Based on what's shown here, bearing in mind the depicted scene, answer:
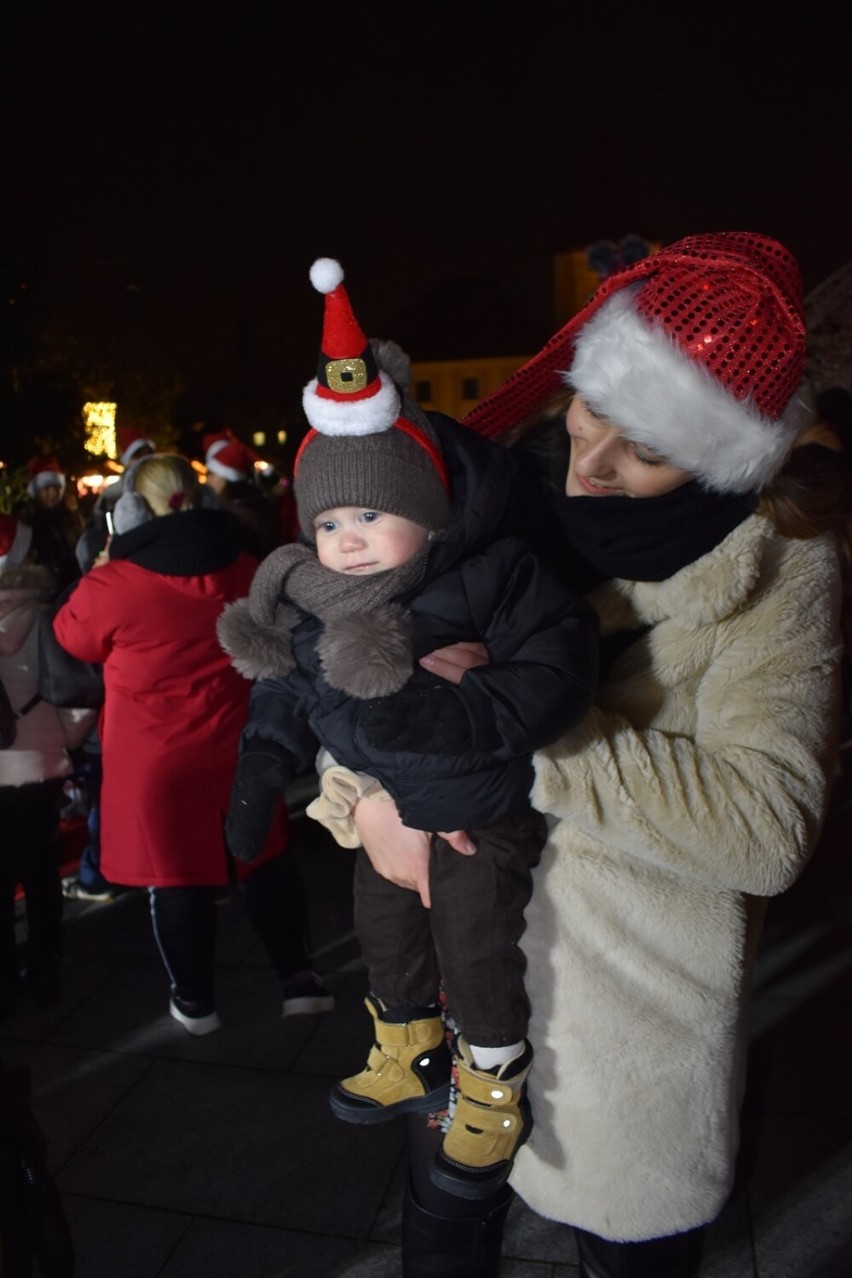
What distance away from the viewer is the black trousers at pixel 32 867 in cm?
393

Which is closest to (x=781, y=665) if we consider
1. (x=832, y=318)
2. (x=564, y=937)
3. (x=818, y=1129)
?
(x=564, y=937)

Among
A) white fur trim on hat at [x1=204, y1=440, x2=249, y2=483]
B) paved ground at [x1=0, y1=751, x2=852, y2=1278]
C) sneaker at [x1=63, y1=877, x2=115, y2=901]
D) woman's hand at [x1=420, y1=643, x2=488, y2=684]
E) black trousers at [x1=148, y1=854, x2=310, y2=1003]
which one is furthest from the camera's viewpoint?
white fur trim on hat at [x1=204, y1=440, x2=249, y2=483]

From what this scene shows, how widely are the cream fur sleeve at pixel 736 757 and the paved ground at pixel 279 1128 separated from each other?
1670 mm

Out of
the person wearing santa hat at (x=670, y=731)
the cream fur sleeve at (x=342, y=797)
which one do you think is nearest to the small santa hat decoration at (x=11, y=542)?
the cream fur sleeve at (x=342, y=797)

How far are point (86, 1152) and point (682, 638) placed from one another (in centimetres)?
267

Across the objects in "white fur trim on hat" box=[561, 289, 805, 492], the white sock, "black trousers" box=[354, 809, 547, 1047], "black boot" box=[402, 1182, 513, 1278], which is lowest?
"black boot" box=[402, 1182, 513, 1278]

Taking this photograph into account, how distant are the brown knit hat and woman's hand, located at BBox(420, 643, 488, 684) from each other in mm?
220

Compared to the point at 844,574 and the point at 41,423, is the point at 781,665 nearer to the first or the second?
the point at 844,574

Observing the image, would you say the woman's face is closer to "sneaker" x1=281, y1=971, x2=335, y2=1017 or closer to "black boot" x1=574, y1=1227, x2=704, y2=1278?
"black boot" x1=574, y1=1227, x2=704, y2=1278

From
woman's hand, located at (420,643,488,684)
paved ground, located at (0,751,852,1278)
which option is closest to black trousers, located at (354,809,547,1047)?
woman's hand, located at (420,643,488,684)

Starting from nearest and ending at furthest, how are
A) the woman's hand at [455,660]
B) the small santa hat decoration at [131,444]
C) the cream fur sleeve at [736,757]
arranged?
1. the cream fur sleeve at [736,757]
2. the woman's hand at [455,660]
3. the small santa hat decoration at [131,444]

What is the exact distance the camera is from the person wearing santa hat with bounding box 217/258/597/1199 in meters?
1.57

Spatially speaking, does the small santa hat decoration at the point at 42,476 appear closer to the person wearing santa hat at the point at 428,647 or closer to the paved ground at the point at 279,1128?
the paved ground at the point at 279,1128

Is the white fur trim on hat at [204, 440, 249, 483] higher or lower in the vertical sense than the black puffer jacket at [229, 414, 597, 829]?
lower
